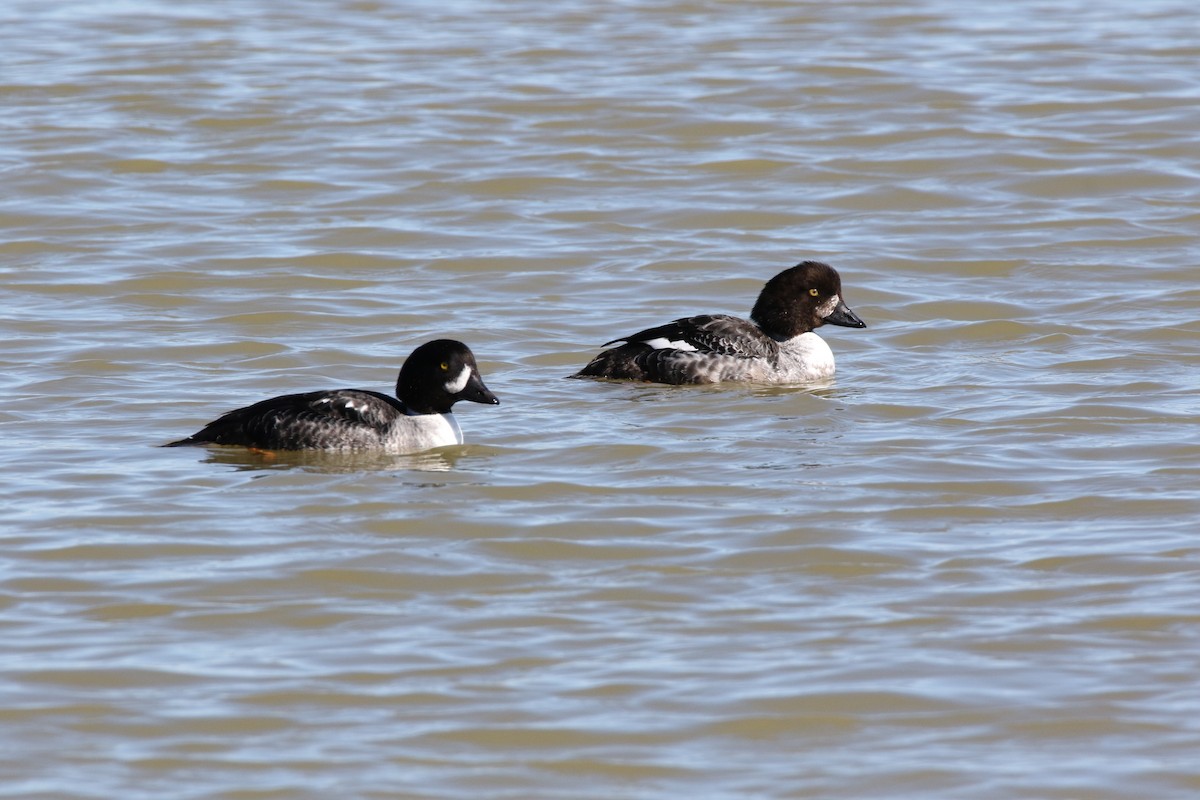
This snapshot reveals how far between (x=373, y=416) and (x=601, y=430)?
54.8 inches

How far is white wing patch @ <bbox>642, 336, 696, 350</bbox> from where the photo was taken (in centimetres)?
1321

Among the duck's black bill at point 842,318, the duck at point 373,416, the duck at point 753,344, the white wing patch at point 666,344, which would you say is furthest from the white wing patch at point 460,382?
the duck's black bill at point 842,318

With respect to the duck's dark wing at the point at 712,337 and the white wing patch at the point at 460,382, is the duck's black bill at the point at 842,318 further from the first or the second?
the white wing patch at the point at 460,382

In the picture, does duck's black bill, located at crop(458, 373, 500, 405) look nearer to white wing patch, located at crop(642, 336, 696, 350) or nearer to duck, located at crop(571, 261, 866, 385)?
duck, located at crop(571, 261, 866, 385)

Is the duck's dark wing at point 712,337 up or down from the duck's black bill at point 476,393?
down

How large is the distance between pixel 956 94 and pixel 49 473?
1397 cm

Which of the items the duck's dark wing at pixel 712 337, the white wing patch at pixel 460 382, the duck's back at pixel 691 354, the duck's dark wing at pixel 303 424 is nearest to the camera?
the duck's dark wing at pixel 303 424

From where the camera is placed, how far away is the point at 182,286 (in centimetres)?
1572

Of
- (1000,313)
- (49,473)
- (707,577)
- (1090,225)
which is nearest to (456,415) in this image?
(49,473)

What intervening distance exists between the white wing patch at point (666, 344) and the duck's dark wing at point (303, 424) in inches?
96.7

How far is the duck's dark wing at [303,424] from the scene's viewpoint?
36.2 feet

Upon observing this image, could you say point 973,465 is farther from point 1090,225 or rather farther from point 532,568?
point 1090,225

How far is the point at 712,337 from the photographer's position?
527 inches

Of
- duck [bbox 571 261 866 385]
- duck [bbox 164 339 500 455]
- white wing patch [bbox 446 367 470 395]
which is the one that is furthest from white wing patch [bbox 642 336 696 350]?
white wing patch [bbox 446 367 470 395]
